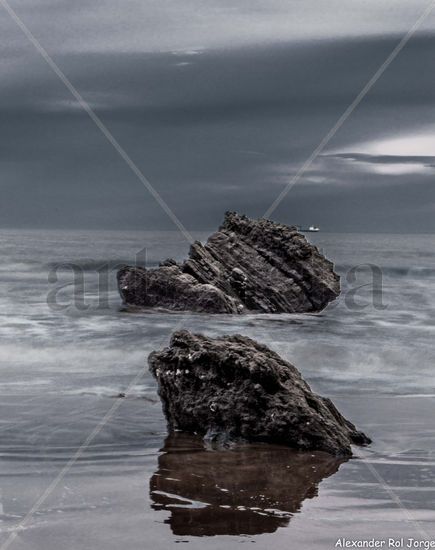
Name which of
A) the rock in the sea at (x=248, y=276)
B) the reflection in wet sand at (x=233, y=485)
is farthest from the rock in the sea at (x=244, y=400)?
the rock in the sea at (x=248, y=276)

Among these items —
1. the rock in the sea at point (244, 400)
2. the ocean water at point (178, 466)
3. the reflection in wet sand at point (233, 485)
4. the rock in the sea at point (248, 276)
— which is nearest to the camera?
the ocean water at point (178, 466)

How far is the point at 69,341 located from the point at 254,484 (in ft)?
39.5

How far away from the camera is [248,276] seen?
2520cm

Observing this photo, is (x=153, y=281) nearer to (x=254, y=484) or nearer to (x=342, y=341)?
(x=342, y=341)

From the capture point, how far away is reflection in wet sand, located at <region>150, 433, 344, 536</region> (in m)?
6.14

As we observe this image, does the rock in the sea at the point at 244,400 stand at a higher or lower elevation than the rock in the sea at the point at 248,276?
lower

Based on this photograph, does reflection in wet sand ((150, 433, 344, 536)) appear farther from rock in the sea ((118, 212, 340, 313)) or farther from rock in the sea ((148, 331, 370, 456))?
rock in the sea ((118, 212, 340, 313))

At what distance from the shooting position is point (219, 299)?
2333cm

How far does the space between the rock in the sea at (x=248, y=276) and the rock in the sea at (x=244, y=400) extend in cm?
1440

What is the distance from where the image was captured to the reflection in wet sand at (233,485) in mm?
6137

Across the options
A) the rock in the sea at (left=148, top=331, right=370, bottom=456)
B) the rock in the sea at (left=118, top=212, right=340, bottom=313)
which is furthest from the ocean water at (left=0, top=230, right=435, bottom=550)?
the rock in the sea at (left=118, top=212, right=340, bottom=313)

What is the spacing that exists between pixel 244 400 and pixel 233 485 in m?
1.67

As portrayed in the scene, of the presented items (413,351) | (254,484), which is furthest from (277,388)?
(413,351)

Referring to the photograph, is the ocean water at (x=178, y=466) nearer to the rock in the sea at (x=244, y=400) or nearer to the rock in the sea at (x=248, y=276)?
the rock in the sea at (x=244, y=400)
